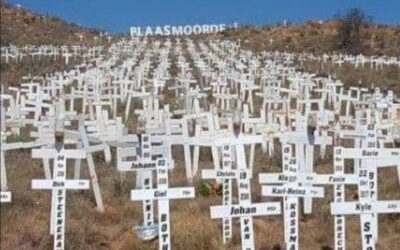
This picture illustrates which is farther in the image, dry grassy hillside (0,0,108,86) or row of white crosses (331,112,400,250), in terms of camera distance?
dry grassy hillside (0,0,108,86)

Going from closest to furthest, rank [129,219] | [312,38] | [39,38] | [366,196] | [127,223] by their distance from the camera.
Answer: [366,196] → [127,223] → [129,219] → [39,38] → [312,38]

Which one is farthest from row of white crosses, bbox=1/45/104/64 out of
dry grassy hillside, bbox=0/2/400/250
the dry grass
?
the dry grass

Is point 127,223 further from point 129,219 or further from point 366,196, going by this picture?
point 366,196

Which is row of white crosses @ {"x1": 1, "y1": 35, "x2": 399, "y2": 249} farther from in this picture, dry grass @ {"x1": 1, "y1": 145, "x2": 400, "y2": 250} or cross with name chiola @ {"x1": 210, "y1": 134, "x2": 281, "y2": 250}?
dry grass @ {"x1": 1, "y1": 145, "x2": 400, "y2": 250}

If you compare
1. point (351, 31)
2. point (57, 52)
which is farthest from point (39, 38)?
point (351, 31)

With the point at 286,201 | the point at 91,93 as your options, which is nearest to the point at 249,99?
the point at 91,93

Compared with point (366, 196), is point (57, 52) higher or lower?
higher

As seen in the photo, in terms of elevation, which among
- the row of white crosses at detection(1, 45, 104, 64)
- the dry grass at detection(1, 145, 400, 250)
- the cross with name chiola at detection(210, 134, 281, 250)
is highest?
the row of white crosses at detection(1, 45, 104, 64)

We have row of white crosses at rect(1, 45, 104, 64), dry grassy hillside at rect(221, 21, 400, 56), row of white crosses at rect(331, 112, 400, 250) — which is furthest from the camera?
dry grassy hillside at rect(221, 21, 400, 56)

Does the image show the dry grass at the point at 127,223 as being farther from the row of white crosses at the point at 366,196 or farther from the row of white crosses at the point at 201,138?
the row of white crosses at the point at 366,196

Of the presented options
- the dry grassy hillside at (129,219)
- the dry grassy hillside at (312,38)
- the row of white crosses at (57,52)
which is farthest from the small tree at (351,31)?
the dry grassy hillside at (129,219)

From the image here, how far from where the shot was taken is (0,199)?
7984 mm

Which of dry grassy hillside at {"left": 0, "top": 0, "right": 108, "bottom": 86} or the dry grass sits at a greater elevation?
dry grassy hillside at {"left": 0, "top": 0, "right": 108, "bottom": 86}

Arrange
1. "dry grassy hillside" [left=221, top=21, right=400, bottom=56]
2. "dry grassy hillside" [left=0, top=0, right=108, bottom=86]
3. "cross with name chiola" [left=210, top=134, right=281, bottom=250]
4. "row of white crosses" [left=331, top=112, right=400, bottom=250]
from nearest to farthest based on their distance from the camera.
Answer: "cross with name chiola" [left=210, top=134, right=281, bottom=250] → "row of white crosses" [left=331, top=112, right=400, bottom=250] → "dry grassy hillside" [left=0, top=0, right=108, bottom=86] → "dry grassy hillside" [left=221, top=21, right=400, bottom=56]
